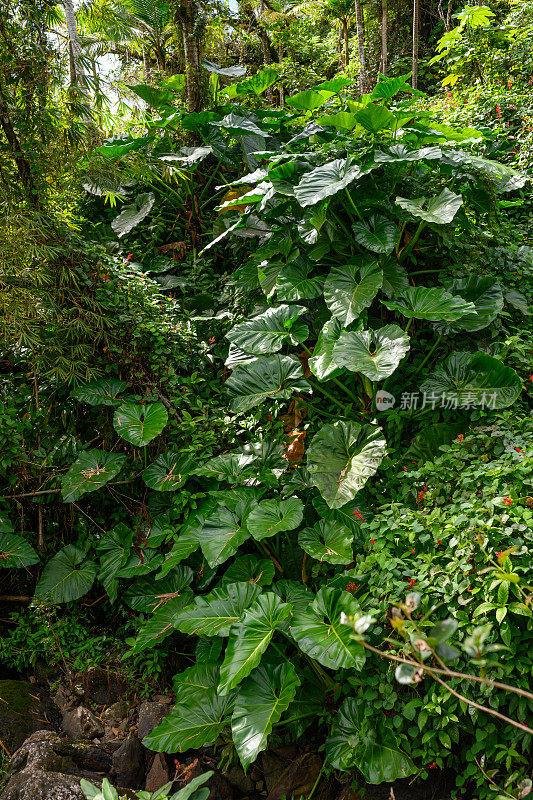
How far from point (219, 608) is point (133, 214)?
10.9 ft

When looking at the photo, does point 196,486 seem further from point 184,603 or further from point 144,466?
point 184,603

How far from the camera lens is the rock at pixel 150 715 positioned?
2.40 meters

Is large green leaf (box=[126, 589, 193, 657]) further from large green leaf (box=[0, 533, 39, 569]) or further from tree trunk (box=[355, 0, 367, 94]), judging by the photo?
tree trunk (box=[355, 0, 367, 94])

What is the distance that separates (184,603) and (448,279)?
2267mm

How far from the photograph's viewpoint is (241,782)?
7.37 ft

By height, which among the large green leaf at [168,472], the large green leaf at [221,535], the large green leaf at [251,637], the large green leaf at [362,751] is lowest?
the large green leaf at [362,751]

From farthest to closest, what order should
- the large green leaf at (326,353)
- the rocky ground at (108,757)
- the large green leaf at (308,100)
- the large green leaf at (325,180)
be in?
the large green leaf at (308,100)
the large green leaf at (325,180)
the large green leaf at (326,353)
the rocky ground at (108,757)

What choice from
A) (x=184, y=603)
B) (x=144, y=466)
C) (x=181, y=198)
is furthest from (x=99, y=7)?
(x=184, y=603)

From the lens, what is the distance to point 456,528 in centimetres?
206

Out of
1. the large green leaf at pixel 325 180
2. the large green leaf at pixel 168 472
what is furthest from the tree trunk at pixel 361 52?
the large green leaf at pixel 168 472

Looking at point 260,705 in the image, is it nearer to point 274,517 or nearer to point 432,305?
point 274,517

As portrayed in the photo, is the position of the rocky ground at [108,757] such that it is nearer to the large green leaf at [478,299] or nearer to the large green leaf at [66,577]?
the large green leaf at [66,577]

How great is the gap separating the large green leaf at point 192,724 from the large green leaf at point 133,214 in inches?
134

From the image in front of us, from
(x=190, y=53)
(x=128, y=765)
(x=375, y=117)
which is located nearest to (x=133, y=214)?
(x=190, y=53)
